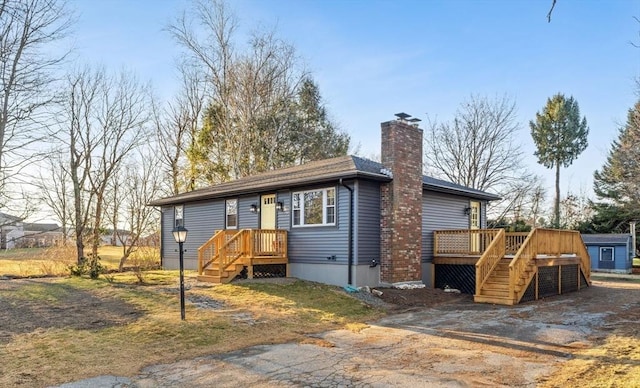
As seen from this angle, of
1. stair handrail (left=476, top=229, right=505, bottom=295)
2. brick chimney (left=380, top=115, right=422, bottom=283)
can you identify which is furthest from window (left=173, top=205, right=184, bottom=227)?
stair handrail (left=476, top=229, right=505, bottom=295)

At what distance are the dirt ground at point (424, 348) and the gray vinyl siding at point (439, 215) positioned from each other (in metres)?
3.49

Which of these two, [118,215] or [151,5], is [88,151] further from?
[151,5]

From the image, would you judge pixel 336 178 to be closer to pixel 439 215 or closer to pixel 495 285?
pixel 439 215

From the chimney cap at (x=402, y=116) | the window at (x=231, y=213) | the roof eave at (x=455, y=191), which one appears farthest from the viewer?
the window at (x=231, y=213)

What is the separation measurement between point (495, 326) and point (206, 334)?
216 inches

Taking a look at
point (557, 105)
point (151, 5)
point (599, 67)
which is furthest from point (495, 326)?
point (557, 105)

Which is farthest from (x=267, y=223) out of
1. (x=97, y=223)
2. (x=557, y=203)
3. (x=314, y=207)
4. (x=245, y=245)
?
(x=557, y=203)

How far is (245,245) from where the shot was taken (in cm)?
1427

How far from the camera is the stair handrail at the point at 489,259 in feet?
40.9

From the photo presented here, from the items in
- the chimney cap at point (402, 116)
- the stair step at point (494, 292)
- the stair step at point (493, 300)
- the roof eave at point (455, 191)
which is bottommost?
the stair step at point (493, 300)

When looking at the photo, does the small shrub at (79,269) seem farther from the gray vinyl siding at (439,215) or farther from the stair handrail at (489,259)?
the stair handrail at (489,259)

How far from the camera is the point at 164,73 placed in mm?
27328

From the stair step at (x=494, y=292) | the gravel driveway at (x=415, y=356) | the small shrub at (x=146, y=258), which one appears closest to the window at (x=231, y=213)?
the small shrub at (x=146, y=258)

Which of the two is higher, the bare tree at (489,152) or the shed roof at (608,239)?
the bare tree at (489,152)
